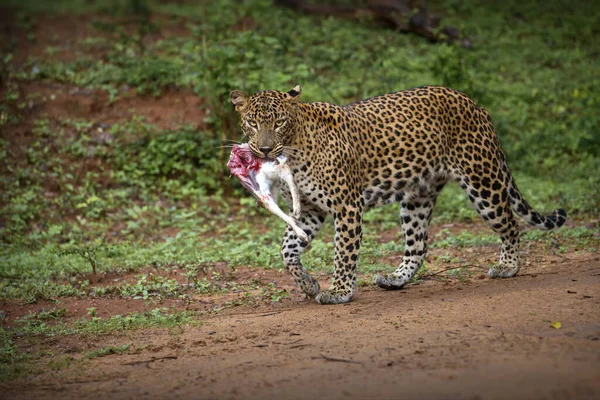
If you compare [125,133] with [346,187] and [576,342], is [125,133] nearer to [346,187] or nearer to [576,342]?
[346,187]

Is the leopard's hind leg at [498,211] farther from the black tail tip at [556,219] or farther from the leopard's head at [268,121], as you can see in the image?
the leopard's head at [268,121]

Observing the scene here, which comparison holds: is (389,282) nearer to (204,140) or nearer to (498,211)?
(498,211)

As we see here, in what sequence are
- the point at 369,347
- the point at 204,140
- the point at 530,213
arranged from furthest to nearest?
the point at 204,140, the point at 530,213, the point at 369,347

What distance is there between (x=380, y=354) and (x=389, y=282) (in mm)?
2841

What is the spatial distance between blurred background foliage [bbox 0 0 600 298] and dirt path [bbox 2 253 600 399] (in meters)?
3.70

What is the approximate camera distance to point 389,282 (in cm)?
902

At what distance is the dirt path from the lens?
5449 mm

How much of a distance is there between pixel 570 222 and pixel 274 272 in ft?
13.8

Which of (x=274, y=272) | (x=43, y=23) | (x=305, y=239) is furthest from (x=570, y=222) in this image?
(x=43, y=23)

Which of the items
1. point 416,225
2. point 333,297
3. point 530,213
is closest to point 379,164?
point 416,225

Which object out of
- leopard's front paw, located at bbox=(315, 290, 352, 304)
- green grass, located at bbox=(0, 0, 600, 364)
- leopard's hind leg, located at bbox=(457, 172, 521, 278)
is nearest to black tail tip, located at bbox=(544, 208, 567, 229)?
leopard's hind leg, located at bbox=(457, 172, 521, 278)

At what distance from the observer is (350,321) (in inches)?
291

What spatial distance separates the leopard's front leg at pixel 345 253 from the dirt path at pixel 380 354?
0.49 ft

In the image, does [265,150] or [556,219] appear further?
[556,219]
